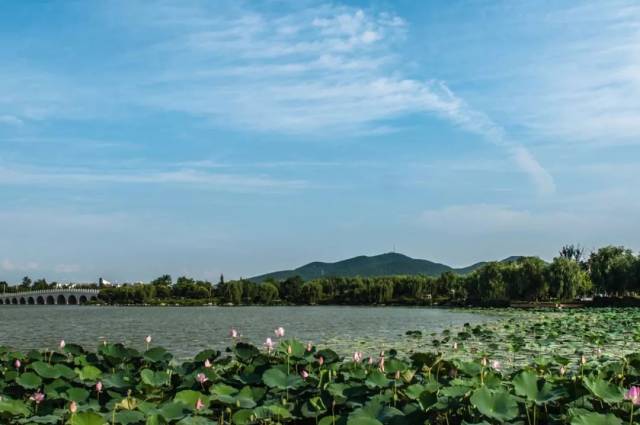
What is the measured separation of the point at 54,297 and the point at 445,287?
8411 centimetres

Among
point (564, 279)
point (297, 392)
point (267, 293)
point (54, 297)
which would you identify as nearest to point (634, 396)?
point (297, 392)

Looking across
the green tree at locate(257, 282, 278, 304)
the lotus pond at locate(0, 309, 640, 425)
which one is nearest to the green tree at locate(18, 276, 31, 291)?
the green tree at locate(257, 282, 278, 304)

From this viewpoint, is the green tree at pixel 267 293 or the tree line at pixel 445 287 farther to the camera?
the green tree at pixel 267 293

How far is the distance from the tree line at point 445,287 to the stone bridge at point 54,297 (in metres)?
8.19

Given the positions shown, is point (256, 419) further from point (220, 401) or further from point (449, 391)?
point (449, 391)

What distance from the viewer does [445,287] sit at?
80250 mm

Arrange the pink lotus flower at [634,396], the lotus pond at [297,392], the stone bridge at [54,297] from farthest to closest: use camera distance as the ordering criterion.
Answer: the stone bridge at [54,297], the lotus pond at [297,392], the pink lotus flower at [634,396]

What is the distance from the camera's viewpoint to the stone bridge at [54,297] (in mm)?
116750

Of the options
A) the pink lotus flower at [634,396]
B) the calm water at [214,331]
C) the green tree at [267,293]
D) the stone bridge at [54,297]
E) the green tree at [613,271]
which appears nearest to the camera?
the pink lotus flower at [634,396]

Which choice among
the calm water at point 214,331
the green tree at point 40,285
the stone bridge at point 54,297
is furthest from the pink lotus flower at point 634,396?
the green tree at point 40,285

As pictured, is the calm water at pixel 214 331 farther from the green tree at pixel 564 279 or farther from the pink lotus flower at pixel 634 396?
the green tree at pixel 564 279

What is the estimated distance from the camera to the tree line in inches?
1950

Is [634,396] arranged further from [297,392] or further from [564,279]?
[564,279]

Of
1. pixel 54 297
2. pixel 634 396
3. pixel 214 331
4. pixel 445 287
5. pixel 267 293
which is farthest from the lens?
pixel 54 297
